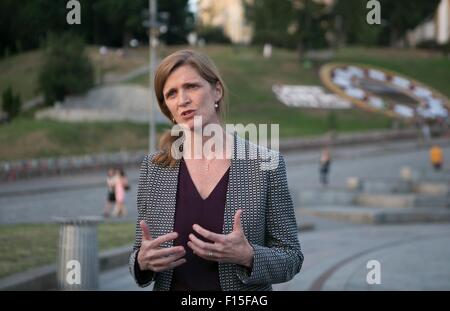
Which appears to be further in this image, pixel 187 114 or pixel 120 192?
pixel 120 192

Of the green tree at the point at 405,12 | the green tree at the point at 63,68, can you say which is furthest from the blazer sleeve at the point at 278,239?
the green tree at the point at 405,12

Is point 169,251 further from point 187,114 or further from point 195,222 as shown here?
point 187,114

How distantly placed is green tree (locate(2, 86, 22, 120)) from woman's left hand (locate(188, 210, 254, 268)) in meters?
30.1

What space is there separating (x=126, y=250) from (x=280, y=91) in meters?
40.9

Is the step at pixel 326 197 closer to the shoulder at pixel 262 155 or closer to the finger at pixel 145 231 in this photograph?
the shoulder at pixel 262 155

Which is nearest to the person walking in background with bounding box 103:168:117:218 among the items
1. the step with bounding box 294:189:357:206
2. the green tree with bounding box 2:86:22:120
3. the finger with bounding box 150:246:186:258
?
the step with bounding box 294:189:357:206

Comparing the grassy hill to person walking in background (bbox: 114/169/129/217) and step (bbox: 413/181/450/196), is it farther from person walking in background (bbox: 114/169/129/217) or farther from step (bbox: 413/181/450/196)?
step (bbox: 413/181/450/196)

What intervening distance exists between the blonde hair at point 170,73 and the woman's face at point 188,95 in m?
0.02

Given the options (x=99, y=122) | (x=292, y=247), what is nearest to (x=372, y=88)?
(x=99, y=122)

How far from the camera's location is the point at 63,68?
123 ft

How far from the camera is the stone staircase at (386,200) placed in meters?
20.1

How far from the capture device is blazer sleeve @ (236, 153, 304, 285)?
3.16 m

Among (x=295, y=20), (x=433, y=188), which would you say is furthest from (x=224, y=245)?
(x=295, y=20)

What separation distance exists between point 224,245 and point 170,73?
0.75 m
